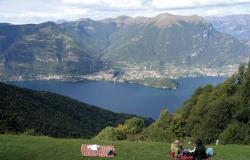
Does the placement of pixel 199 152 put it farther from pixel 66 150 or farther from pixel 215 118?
pixel 215 118

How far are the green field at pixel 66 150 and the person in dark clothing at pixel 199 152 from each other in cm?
240

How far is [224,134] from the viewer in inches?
1705

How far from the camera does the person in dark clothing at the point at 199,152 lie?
22.6 metres

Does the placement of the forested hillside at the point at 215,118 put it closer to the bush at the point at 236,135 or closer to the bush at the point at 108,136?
the bush at the point at 236,135

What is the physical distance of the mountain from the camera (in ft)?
286

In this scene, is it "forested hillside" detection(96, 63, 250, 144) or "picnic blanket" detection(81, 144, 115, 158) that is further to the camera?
"forested hillside" detection(96, 63, 250, 144)

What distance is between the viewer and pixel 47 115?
384 feet

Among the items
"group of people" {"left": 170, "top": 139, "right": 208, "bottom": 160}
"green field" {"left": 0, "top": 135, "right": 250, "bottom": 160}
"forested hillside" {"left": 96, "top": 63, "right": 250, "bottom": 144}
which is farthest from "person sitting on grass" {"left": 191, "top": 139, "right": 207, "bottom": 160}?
"forested hillside" {"left": 96, "top": 63, "right": 250, "bottom": 144}

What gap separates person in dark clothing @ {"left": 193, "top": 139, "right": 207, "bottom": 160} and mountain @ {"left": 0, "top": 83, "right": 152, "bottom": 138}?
35569 millimetres

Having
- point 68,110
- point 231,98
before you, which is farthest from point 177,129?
point 68,110

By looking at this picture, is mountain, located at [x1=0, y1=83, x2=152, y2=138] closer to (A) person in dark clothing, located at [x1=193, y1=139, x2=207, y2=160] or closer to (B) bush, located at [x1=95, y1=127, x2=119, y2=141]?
(B) bush, located at [x1=95, y1=127, x2=119, y2=141]

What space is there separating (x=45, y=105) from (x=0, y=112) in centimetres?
4181

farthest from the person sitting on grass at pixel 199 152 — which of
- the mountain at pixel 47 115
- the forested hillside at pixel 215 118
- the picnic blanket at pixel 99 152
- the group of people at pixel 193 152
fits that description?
the mountain at pixel 47 115

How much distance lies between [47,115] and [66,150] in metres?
93.2
